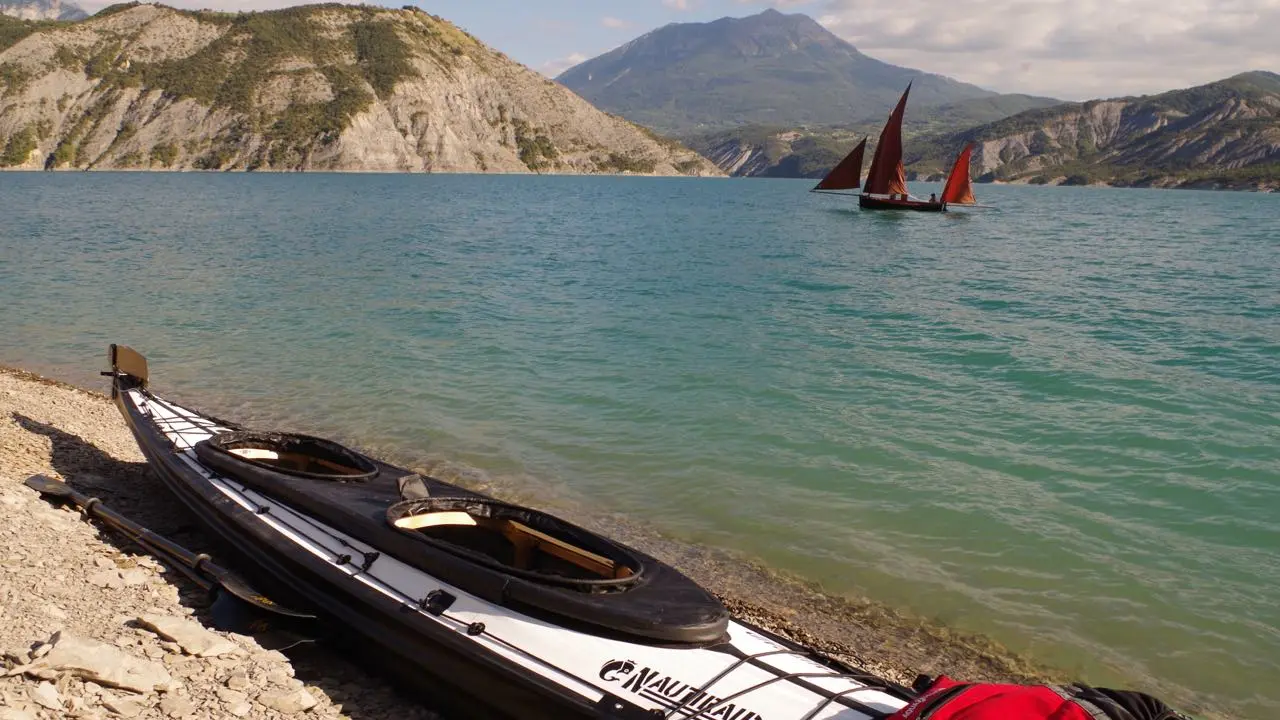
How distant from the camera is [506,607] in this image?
24.0 feet

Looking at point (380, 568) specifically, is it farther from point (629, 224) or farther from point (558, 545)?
point (629, 224)

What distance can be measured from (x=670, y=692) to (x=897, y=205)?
3306 inches

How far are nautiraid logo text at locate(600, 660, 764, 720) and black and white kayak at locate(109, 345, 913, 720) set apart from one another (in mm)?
→ 11

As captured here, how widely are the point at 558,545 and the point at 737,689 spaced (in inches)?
97.1

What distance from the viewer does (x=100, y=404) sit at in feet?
55.6

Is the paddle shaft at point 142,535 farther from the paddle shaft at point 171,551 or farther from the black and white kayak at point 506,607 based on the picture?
the black and white kayak at point 506,607

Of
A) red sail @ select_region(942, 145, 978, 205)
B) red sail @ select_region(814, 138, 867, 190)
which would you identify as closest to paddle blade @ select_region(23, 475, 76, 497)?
red sail @ select_region(814, 138, 867, 190)

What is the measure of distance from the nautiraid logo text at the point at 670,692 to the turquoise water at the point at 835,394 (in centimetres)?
505

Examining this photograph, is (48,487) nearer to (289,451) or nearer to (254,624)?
(289,451)

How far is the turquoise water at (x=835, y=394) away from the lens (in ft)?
37.2

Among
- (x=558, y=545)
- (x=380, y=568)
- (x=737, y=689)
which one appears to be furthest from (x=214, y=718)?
(x=737, y=689)

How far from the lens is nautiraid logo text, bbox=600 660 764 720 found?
6.17m

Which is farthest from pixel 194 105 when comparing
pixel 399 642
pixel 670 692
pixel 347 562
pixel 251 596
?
pixel 670 692

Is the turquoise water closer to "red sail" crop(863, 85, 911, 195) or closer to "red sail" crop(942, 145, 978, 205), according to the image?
"red sail" crop(863, 85, 911, 195)
